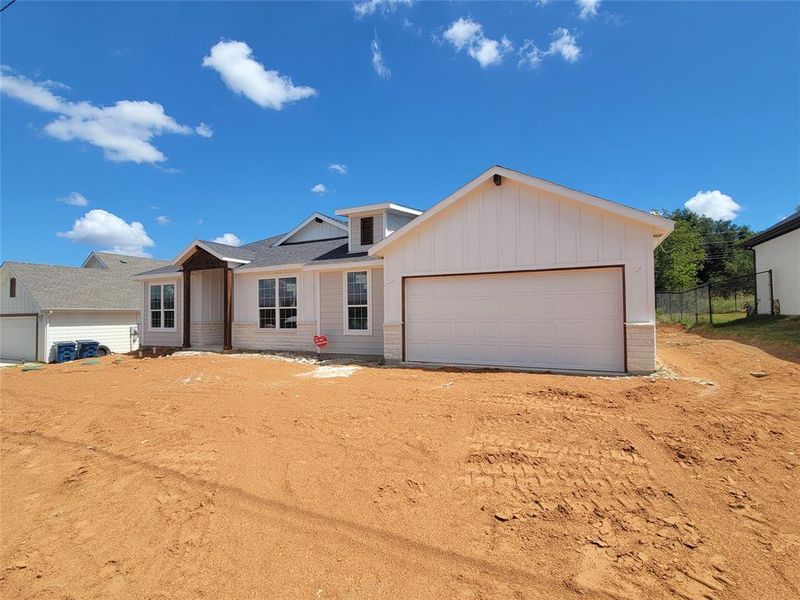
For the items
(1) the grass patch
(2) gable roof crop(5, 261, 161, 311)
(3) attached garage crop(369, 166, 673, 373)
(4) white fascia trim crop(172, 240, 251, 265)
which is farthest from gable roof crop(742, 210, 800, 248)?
(2) gable roof crop(5, 261, 161, 311)

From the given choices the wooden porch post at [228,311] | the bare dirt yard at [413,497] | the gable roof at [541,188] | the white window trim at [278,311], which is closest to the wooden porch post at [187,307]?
the wooden porch post at [228,311]

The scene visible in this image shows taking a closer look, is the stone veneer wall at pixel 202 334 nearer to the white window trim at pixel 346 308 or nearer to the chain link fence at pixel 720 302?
the white window trim at pixel 346 308

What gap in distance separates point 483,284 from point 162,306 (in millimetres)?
14564

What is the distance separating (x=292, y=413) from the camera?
275 inches

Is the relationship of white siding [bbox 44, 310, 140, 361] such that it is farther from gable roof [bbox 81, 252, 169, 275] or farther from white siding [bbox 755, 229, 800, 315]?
white siding [bbox 755, 229, 800, 315]

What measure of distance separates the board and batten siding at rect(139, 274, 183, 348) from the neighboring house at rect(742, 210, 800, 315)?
24.2m

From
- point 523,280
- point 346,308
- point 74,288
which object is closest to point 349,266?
point 346,308

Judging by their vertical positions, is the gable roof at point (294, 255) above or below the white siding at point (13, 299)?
above

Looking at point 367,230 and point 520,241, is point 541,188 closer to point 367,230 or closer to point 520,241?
point 520,241

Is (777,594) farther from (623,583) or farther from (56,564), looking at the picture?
(56,564)

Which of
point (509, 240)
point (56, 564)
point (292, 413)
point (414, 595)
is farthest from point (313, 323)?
point (414, 595)

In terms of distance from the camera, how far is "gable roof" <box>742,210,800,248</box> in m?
17.8

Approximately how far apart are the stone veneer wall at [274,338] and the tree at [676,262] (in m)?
32.6

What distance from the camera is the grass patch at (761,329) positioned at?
1384cm
